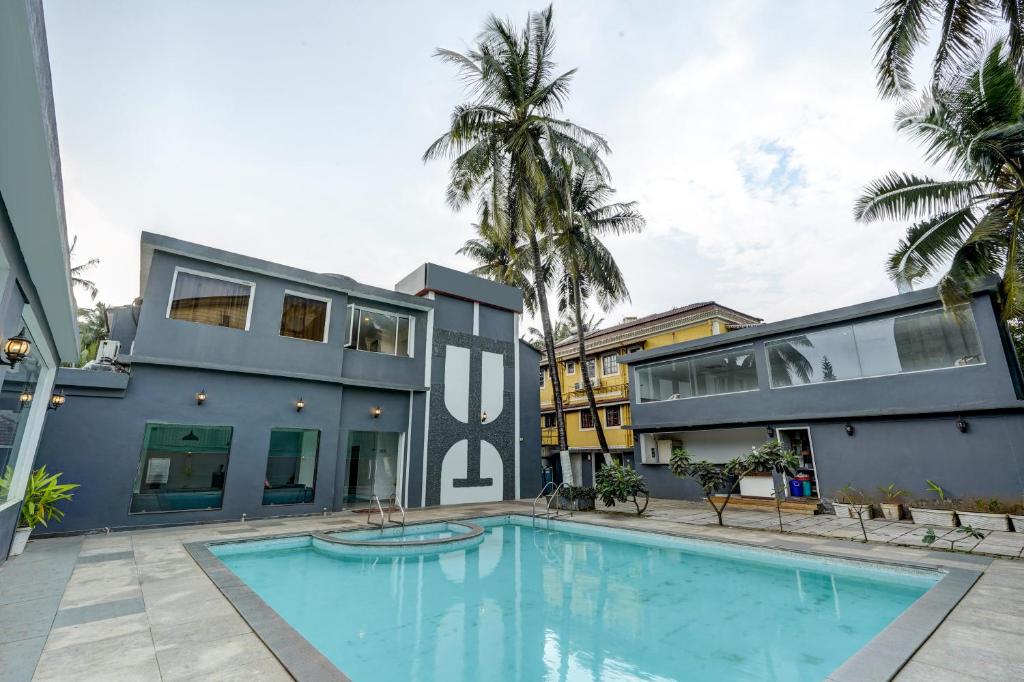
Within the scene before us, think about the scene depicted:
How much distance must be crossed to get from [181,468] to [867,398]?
738 inches

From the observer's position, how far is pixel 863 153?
36.4ft

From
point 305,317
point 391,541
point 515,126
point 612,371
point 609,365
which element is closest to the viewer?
point 391,541

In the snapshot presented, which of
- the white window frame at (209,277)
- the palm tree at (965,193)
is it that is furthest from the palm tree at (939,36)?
the white window frame at (209,277)

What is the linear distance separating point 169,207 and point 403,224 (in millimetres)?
6992

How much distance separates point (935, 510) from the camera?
10.1 meters

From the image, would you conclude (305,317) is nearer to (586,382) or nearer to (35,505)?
(35,505)

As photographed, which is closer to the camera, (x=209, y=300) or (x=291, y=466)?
(x=209, y=300)

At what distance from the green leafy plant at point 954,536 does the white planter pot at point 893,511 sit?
4.69 ft

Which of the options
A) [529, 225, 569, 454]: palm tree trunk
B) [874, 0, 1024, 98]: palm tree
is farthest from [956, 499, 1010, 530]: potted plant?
[529, 225, 569, 454]: palm tree trunk

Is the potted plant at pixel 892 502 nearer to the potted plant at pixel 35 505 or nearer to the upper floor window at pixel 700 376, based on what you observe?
the upper floor window at pixel 700 376

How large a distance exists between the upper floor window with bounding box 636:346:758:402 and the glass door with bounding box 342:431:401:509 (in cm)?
960

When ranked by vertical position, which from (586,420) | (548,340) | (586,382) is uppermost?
(548,340)

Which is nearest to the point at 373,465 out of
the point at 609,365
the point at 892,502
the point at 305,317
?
the point at 305,317

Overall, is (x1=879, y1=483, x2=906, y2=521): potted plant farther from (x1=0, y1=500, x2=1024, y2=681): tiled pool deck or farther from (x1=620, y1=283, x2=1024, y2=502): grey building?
(x1=0, y1=500, x2=1024, y2=681): tiled pool deck
